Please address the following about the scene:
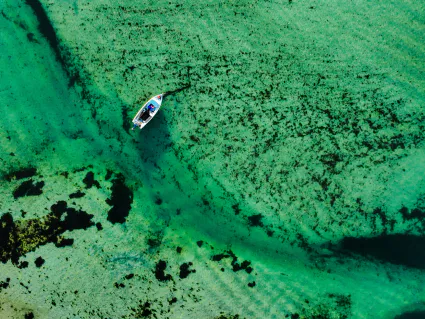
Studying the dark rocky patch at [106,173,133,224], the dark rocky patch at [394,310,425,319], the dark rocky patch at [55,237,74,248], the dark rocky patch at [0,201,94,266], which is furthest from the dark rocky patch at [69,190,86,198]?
the dark rocky patch at [394,310,425,319]

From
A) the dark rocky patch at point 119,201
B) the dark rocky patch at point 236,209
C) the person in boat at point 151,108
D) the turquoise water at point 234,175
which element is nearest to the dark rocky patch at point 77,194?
the turquoise water at point 234,175

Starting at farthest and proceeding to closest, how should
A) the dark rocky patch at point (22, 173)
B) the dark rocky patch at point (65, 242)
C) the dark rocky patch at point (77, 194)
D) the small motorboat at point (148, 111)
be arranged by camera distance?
the dark rocky patch at point (22, 173) → the dark rocky patch at point (77, 194) → the dark rocky patch at point (65, 242) → the small motorboat at point (148, 111)

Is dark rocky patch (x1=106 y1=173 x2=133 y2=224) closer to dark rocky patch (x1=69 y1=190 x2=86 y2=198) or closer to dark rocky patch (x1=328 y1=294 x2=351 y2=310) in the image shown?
dark rocky patch (x1=69 y1=190 x2=86 y2=198)

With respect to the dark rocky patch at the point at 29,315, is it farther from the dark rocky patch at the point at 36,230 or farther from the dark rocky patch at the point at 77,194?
the dark rocky patch at the point at 77,194

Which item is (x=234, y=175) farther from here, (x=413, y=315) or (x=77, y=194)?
(x=413, y=315)

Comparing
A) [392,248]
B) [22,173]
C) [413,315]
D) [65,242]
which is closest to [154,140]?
[65,242]
